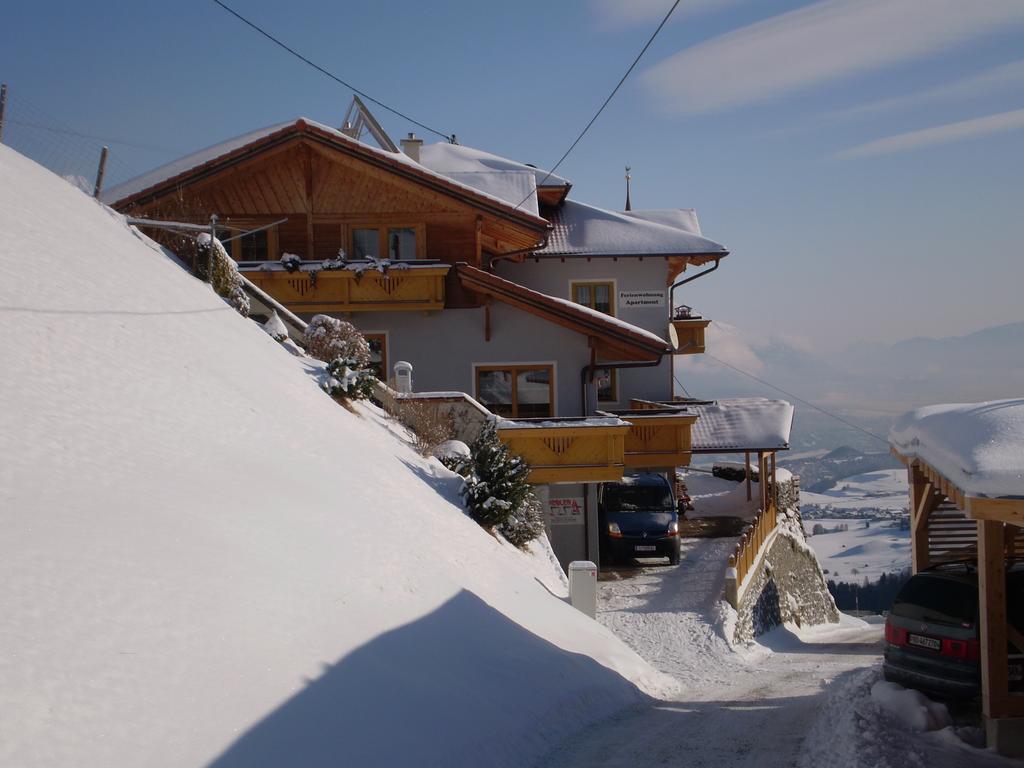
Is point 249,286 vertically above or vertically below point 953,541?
above

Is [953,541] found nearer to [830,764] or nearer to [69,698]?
[830,764]

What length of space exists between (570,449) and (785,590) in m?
8.89

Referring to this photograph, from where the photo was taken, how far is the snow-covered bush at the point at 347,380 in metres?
16.4

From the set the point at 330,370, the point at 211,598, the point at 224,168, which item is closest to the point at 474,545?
the point at 330,370

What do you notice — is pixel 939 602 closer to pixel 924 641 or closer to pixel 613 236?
pixel 924 641

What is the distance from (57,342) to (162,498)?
9.57ft

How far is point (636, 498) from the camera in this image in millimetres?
23500

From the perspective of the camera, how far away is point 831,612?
30297 millimetres

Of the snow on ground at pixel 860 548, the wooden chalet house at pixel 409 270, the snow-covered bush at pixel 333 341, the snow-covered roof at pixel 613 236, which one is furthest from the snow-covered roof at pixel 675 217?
the snow on ground at pixel 860 548

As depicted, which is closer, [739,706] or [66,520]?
[66,520]

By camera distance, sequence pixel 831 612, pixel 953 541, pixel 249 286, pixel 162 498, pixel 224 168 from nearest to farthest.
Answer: pixel 162 498
pixel 953 541
pixel 249 286
pixel 224 168
pixel 831 612

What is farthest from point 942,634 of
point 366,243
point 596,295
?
point 596,295

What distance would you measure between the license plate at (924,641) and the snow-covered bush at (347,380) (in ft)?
32.4

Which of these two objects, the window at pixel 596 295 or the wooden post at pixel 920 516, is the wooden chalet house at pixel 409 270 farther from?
the wooden post at pixel 920 516
